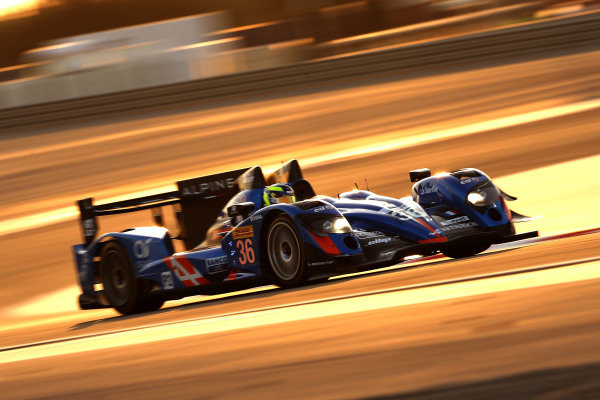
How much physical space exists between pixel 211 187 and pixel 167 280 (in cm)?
148

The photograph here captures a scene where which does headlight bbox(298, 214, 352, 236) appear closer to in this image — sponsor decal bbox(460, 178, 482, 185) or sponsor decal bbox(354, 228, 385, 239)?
sponsor decal bbox(354, 228, 385, 239)

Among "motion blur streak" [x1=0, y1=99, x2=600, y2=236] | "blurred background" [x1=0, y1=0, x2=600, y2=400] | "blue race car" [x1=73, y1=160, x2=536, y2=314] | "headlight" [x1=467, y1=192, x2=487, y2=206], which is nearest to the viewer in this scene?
"blurred background" [x1=0, y1=0, x2=600, y2=400]

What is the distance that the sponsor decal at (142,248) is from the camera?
32.4 feet

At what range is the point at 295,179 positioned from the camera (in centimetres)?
984

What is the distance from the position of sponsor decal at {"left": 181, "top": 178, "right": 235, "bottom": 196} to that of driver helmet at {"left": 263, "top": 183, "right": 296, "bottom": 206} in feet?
4.86

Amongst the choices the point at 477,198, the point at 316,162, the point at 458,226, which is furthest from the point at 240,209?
the point at 316,162

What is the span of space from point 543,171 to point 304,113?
10.3 m

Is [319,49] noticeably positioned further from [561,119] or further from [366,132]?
[561,119]

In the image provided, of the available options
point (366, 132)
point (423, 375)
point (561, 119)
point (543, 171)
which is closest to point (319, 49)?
point (366, 132)

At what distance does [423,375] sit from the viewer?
11.3 ft

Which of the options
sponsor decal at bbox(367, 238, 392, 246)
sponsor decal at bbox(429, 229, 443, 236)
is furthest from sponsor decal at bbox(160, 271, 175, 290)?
sponsor decal at bbox(429, 229, 443, 236)

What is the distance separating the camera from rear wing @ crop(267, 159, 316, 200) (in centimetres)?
958

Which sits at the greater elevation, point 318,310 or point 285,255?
point 285,255

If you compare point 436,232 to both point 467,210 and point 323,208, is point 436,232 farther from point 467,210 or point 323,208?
point 323,208
